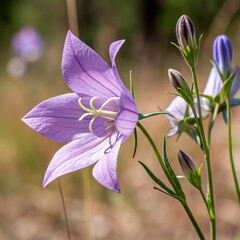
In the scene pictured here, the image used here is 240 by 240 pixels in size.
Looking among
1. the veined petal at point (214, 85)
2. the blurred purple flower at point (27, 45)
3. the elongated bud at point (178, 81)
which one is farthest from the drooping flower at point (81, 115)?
the blurred purple flower at point (27, 45)

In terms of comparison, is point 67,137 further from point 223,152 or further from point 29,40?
point 29,40

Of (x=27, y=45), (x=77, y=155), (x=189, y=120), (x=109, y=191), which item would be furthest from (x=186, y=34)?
(x=27, y=45)

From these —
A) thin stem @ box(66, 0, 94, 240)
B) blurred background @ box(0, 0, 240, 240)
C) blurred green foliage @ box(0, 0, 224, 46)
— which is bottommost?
blurred background @ box(0, 0, 240, 240)

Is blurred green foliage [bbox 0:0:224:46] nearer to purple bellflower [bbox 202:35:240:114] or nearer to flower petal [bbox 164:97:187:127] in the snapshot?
purple bellflower [bbox 202:35:240:114]

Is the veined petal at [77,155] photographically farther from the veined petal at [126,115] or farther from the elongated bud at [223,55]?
the elongated bud at [223,55]

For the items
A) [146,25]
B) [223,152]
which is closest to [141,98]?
[223,152]

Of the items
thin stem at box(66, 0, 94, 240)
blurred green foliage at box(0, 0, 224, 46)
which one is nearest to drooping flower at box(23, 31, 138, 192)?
thin stem at box(66, 0, 94, 240)

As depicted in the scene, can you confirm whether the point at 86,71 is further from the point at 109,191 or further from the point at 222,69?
the point at 109,191
